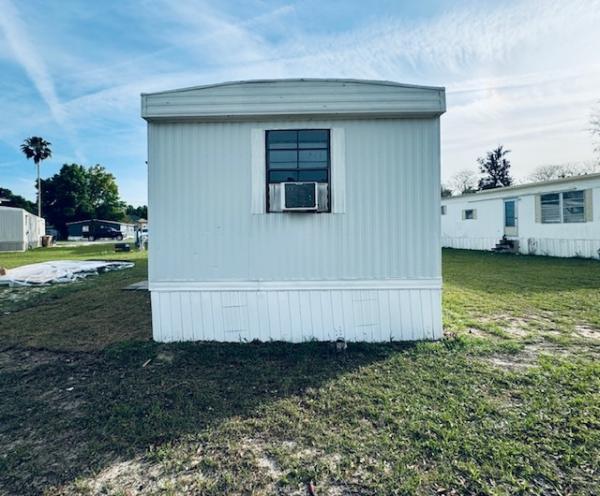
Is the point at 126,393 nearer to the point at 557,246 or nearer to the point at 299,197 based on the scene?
the point at 299,197

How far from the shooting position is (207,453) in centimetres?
205

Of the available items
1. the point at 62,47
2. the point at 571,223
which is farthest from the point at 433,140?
the point at 571,223

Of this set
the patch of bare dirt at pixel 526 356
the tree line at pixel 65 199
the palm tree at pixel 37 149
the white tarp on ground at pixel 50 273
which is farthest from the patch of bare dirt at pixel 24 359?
the tree line at pixel 65 199

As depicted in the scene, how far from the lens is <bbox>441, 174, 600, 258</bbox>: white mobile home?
11.0m

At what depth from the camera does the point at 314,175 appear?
3924mm

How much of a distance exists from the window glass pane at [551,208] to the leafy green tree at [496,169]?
873 inches

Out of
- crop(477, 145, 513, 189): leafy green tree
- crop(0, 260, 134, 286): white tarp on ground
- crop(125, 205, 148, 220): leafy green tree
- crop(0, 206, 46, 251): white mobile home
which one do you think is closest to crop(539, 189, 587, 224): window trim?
crop(0, 260, 134, 286): white tarp on ground

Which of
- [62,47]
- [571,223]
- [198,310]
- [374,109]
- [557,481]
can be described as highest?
[62,47]

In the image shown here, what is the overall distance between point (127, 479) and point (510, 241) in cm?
1537

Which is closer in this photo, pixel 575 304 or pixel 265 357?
pixel 265 357

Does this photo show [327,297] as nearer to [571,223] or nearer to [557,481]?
[557,481]

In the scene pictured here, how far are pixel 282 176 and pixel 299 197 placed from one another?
1.17ft

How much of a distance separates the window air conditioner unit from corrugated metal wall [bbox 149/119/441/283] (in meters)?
0.14

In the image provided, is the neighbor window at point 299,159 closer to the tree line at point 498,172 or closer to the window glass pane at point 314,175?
the window glass pane at point 314,175
